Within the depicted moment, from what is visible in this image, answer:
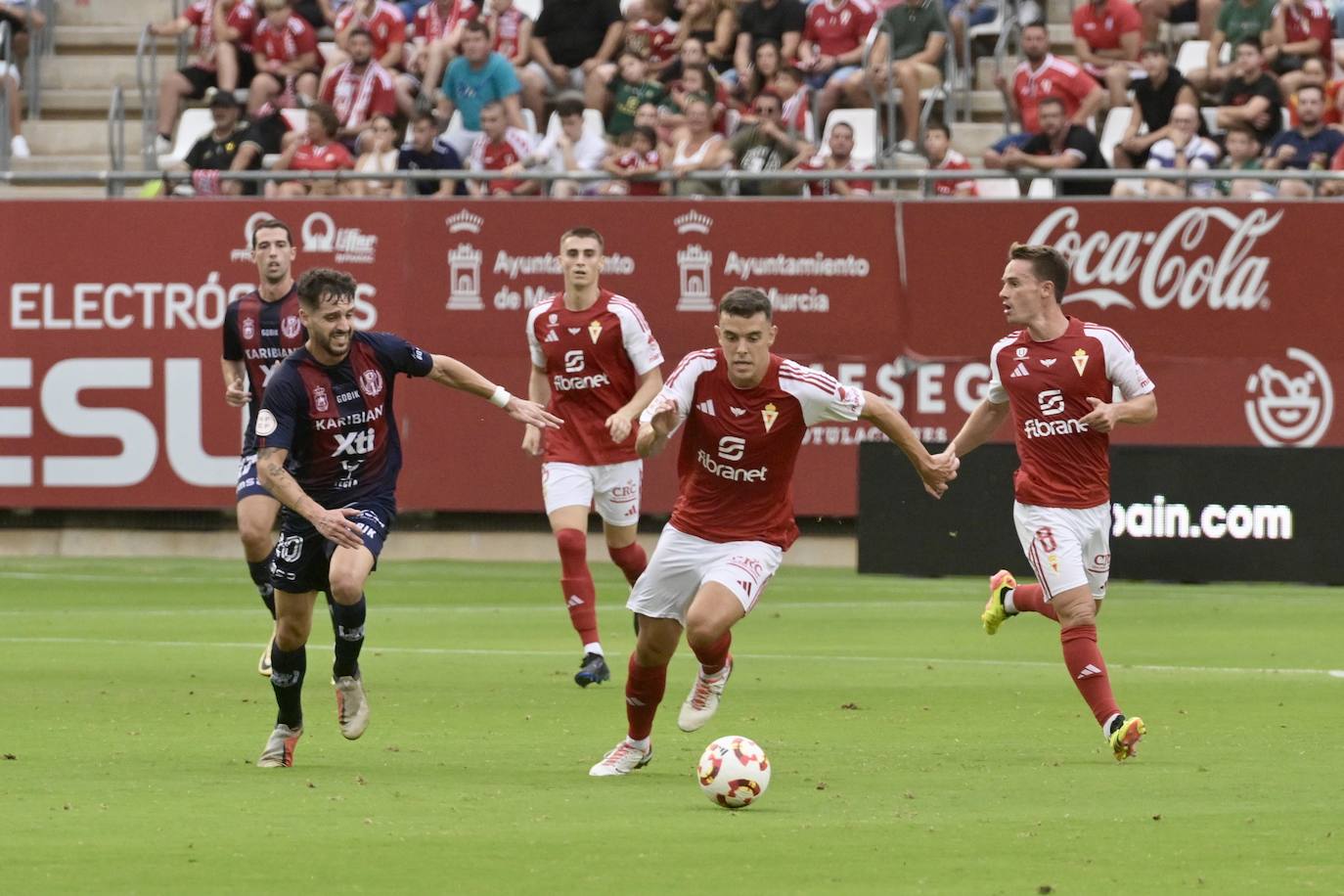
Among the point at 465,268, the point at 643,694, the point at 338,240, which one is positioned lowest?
the point at 643,694

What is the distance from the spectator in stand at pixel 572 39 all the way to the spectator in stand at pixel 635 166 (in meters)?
2.67

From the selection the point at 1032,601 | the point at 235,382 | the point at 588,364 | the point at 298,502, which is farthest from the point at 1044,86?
the point at 298,502

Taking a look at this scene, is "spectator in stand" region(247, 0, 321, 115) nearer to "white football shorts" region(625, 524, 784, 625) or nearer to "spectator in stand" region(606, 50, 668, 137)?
"spectator in stand" region(606, 50, 668, 137)

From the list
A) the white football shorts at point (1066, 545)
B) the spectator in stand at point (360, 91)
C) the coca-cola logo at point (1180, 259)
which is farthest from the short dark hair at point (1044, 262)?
the spectator in stand at point (360, 91)

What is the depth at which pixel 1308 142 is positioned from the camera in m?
21.3

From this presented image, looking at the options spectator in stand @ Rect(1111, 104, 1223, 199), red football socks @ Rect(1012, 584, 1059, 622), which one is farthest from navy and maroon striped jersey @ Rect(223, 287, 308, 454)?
spectator in stand @ Rect(1111, 104, 1223, 199)

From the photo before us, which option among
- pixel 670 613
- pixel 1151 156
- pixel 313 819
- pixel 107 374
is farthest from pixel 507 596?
pixel 313 819

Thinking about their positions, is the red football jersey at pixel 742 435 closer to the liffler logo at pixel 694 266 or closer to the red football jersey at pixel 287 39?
the liffler logo at pixel 694 266

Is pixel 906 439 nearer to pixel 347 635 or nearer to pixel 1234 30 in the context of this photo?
pixel 347 635

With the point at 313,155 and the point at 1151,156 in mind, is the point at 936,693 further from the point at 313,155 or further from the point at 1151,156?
the point at 313,155

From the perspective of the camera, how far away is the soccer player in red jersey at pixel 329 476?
9.63 m

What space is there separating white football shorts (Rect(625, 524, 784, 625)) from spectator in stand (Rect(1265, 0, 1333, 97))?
591 inches

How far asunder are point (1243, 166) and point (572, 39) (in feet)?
25.4

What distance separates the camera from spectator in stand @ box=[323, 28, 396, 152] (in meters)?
24.1
